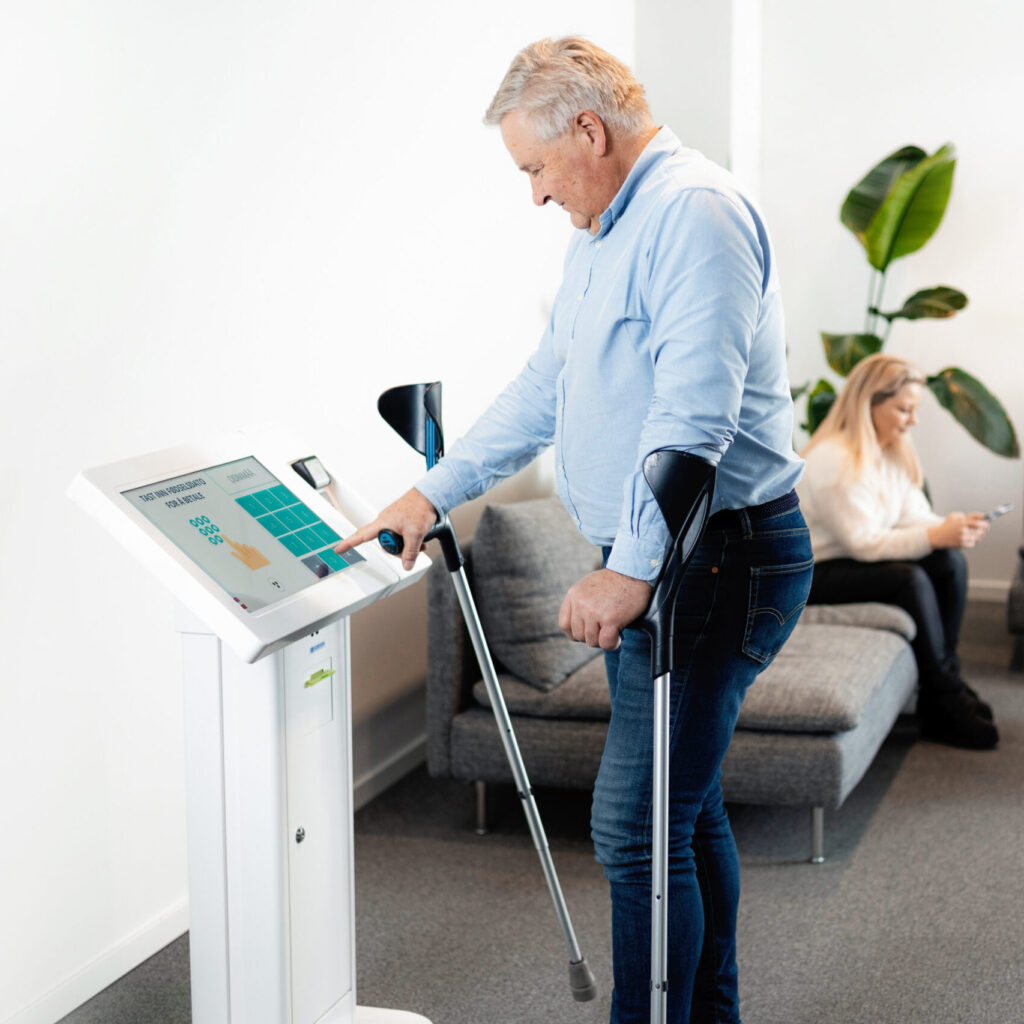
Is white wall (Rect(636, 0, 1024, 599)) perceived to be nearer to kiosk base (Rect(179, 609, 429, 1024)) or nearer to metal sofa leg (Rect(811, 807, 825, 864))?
metal sofa leg (Rect(811, 807, 825, 864))

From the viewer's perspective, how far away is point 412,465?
3.25 metres

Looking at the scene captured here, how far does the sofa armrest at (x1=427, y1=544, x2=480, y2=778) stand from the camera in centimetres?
279

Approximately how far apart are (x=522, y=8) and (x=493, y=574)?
1.88 m

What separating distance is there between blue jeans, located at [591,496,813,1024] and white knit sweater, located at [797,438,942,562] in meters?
2.16

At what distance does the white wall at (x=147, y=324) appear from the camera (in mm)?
1930

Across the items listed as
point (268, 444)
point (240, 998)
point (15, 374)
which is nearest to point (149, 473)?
point (268, 444)

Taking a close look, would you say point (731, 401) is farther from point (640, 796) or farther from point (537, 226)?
point (537, 226)

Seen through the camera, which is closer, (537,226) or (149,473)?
(149,473)

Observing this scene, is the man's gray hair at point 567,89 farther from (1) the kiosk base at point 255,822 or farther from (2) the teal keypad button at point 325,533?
(1) the kiosk base at point 255,822

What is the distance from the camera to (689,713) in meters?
1.53

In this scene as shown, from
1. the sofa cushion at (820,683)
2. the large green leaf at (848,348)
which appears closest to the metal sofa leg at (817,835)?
the sofa cushion at (820,683)

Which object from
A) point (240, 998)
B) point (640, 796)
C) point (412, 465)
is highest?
point (412, 465)

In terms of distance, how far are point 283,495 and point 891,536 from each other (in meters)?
2.47

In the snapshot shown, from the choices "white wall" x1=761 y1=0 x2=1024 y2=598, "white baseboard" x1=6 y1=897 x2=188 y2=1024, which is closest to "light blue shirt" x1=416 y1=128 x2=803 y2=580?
"white baseboard" x1=6 y1=897 x2=188 y2=1024
